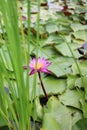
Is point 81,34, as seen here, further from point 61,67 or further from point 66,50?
point 61,67

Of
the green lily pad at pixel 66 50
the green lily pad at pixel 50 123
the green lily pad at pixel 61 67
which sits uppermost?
the green lily pad at pixel 50 123

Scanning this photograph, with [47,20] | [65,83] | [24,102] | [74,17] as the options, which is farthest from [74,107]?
[74,17]

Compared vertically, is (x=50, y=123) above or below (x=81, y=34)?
above

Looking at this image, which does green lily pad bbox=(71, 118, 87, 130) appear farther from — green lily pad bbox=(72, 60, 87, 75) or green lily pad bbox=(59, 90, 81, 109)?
green lily pad bbox=(72, 60, 87, 75)

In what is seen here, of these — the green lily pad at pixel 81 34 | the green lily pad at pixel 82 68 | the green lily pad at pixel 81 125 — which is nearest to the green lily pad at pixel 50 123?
the green lily pad at pixel 81 125

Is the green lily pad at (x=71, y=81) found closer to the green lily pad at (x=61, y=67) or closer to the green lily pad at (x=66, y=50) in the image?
the green lily pad at (x=61, y=67)

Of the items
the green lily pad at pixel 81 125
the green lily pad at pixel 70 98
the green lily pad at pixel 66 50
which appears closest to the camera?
the green lily pad at pixel 81 125

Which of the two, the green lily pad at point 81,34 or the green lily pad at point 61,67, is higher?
the green lily pad at point 61,67

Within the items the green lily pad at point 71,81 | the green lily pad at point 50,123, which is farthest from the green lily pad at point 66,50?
the green lily pad at point 50,123

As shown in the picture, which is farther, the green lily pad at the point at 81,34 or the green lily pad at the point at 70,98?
the green lily pad at the point at 81,34

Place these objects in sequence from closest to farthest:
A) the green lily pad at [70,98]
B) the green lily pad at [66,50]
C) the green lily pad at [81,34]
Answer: the green lily pad at [70,98]
the green lily pad at [66,50]
the green lily pad at [81,34]

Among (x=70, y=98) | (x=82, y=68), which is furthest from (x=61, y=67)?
(x=70, y=98)
